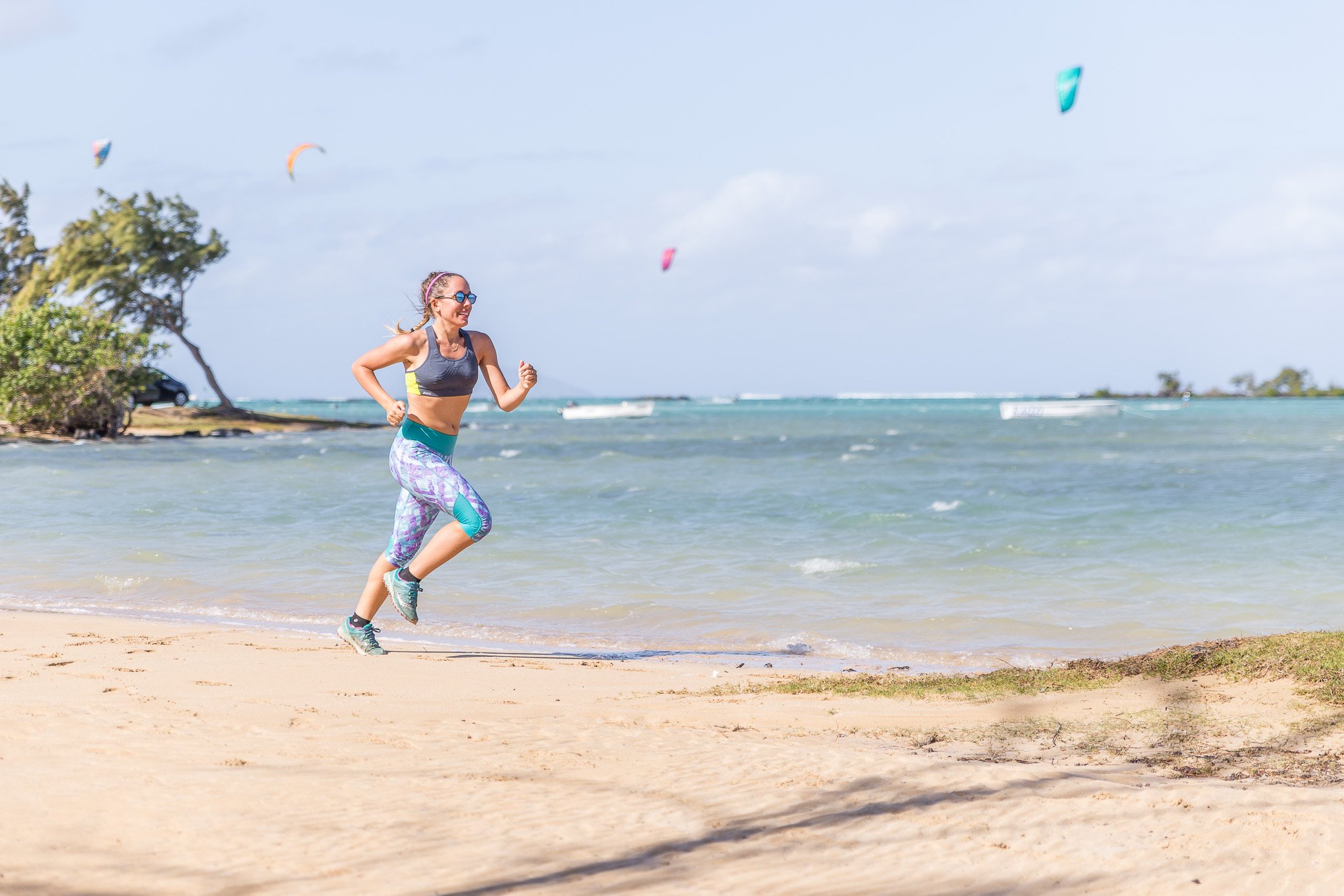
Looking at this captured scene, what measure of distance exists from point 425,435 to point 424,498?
369 mm

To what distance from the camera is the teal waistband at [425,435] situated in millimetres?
6715

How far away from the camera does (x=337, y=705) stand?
5.32 meters

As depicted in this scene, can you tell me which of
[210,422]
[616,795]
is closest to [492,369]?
[616,795]

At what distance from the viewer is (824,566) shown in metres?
12.0

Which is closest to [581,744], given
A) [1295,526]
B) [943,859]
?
[943,859]

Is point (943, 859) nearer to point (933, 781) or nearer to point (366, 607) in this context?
point (933, 781)

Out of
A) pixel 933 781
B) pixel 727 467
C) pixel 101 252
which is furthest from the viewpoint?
pixel 101 252

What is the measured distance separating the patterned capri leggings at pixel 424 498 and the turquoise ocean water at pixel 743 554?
61.1 inches

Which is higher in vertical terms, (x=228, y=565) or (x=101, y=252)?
(x=101, y=252)

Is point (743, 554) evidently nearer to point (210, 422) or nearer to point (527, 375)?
point (527, 375)

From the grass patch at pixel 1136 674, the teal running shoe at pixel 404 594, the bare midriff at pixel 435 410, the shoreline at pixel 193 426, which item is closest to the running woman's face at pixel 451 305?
the bare midriff at pixel 435 410

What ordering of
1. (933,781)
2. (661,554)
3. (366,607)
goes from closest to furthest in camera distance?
(933,781)
(366,607)
(661,554)

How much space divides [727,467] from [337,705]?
1025 inches

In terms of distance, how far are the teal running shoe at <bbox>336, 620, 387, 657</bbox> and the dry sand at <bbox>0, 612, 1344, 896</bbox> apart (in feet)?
3.49
